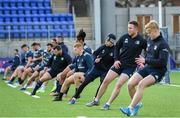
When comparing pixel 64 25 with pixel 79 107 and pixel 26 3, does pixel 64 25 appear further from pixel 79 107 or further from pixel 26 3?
pixel 79 107

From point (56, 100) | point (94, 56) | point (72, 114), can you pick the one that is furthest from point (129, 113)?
point (56, 100)

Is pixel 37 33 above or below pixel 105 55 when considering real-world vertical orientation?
below

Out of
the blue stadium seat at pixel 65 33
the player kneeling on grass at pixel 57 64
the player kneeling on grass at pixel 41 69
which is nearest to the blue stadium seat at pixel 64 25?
the blue stadium seat at pixel 65 33


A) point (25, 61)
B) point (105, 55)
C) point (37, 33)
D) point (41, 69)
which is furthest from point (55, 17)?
point (105, 55)

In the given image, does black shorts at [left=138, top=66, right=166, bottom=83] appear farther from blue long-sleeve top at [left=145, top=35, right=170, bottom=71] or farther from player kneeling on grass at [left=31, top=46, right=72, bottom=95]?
player kneeling on grass at [left=31, top=46, right=72, bottom=95]

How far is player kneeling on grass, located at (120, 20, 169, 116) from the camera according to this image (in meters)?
12.8

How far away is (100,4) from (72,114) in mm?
27857

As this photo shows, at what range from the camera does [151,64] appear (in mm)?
13008

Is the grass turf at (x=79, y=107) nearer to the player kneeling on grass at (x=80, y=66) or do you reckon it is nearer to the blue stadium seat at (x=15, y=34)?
the player kneeling on grass at (x=80, y=66)

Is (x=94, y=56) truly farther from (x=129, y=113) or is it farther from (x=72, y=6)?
(x=72, y=6)

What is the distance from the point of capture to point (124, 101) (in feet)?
58.1

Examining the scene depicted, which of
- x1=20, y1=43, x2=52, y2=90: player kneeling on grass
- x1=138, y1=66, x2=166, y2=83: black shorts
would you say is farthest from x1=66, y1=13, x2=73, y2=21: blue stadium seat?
x1=138, y1=66, x2=166, y2=83: black shorts

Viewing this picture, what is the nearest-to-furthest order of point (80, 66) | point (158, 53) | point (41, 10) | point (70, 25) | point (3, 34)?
point (158, 53), point (80, 66), point (3, 34), point (70, 25), point (41, 10)

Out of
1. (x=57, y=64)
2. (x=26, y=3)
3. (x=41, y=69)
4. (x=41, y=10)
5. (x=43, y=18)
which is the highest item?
(x=26, y=3)
